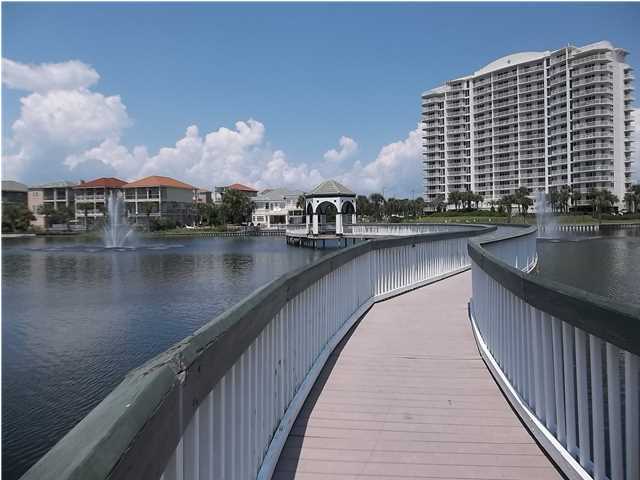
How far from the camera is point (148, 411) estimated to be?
1.53 metres

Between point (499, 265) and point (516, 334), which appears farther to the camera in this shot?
point (499, 265)

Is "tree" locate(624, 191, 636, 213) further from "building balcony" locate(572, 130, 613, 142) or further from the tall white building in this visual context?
"building balcony" locate(572, 130, 613, 142)

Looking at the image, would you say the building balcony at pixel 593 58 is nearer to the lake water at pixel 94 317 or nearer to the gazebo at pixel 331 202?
the gazebo at pixel 331 202

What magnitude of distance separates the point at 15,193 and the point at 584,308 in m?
151

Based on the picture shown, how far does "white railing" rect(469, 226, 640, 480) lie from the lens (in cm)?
263

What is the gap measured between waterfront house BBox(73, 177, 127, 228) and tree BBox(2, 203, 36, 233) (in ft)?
37.6

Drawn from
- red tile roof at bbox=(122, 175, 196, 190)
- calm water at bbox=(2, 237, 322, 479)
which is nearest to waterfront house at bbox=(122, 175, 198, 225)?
red tile roof at bbox=(122, 175, 196, 190)

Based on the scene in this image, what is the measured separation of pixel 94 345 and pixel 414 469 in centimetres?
1196

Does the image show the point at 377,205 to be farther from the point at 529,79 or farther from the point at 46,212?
the point at 46,212

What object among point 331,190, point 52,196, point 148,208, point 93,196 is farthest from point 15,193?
point 331,190

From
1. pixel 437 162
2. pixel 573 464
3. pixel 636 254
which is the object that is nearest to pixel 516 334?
pixel 573 464

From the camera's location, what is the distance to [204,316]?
1748cm

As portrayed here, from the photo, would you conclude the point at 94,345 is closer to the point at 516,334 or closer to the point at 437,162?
the point at 516,334

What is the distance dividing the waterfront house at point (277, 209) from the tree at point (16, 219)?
42.1 metres
